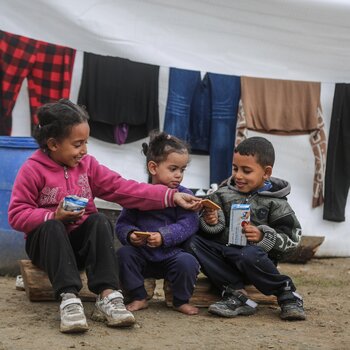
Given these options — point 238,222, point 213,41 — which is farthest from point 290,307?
point 213,41

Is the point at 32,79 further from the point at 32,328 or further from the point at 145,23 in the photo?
the point at 32,328

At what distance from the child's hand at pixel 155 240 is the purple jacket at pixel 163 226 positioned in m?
0.02

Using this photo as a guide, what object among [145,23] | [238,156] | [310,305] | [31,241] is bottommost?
[310,305]

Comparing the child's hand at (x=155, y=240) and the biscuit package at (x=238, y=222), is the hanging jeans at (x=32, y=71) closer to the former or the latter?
the child's hand at (x=155, y=240)

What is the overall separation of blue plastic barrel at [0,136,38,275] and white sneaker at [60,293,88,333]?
165cm

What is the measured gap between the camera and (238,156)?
3.83 metres

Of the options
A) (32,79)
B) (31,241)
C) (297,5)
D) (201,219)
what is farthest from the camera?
(297,5)

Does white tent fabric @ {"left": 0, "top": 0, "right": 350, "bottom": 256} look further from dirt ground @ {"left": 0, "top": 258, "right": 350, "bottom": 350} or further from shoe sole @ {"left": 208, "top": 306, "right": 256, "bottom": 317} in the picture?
shoe sole @ {"left": 208, "top": 306, "right": 256, "bottom": 317}

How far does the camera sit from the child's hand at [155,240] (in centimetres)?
354

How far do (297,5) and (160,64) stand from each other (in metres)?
1.28

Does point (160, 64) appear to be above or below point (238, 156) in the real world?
above

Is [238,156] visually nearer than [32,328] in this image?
No

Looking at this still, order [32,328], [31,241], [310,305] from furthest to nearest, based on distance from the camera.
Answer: [310,305]
[31,241]
[32,328]

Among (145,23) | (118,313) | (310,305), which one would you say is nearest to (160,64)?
(145,23)
